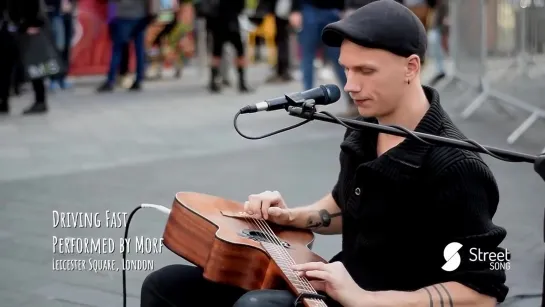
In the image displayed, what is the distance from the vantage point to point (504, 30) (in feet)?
31.2

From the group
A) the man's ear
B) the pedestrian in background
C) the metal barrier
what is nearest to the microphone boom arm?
the man's ear

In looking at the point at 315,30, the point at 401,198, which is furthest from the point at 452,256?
the point at 315,30

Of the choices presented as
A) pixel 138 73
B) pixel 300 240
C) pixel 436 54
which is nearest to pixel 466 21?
pixel 436 54

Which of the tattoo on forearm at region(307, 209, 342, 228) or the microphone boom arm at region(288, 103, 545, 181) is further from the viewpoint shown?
the tattoo on forearm at region(307, 209, 342, 228)

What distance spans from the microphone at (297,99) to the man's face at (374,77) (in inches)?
1.9

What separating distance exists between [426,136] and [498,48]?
8018 mm

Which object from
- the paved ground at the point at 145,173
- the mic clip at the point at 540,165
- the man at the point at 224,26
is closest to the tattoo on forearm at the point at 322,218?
the mic clip at the point at 540,165

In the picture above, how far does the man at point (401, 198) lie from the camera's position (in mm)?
2232

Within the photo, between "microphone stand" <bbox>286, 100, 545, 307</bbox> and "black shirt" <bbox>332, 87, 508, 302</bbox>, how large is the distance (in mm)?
57

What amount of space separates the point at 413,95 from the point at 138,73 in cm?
1105

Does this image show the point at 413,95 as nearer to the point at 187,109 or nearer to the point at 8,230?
the point at 8,230

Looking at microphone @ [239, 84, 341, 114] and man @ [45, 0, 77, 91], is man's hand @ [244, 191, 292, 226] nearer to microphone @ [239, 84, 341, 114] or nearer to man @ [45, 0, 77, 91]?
microphone @ [239, 84, 341, 114]

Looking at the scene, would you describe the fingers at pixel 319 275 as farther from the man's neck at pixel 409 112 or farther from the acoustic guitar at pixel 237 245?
the man's neck at pixel 409 112

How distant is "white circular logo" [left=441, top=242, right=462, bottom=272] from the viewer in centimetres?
222
